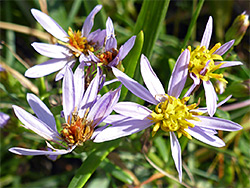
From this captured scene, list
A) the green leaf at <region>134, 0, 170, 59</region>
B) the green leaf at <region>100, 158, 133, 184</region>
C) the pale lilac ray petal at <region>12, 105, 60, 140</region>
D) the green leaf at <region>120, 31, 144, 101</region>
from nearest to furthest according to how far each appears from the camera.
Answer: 1. the pale lilac ray petal at <region>12, 105, 60, 140</region>
2. the green leaf at <region>120, 31, 144, 101</region>
3. the green leaf at <region>134, 0, 170, 59</region>
4. the green leaf at <region>100, 158, 133, 184</region>

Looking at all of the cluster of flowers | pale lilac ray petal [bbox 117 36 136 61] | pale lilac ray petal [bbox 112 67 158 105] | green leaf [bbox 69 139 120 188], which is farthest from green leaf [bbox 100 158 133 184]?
pale lilac ray petal [bbox 117 36 136 61]

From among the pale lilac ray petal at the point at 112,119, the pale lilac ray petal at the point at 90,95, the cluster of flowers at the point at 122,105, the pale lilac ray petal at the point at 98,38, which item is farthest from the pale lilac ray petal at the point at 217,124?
the pale lilac ray petal at the point at 98,38

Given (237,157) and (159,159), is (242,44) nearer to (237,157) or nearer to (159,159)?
(237,157)

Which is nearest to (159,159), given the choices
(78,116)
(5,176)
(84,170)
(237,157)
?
(237,157)

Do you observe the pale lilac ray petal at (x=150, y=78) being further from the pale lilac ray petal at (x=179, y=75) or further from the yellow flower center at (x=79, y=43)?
the yellow flower center at (x=79, y=43)

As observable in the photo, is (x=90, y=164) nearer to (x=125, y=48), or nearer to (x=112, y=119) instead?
(x=112, y=119)

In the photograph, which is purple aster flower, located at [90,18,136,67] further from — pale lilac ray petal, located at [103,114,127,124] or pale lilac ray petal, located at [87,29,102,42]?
pale lilac ray petal, located at [103,114,127,124]
